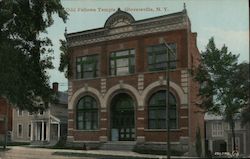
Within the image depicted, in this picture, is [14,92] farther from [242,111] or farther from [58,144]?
[242,111]

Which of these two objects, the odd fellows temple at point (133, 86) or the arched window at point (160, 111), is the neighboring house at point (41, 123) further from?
the arched window at point (160, 111)

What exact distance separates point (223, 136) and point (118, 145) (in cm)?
710

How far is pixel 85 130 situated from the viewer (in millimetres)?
19219

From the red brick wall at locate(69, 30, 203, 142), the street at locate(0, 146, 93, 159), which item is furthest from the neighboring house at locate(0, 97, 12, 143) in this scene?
the red brick wall at locate(69, 30, 203, 142)

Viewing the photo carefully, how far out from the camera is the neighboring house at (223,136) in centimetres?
1170

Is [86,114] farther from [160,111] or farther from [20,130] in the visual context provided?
[20,130]

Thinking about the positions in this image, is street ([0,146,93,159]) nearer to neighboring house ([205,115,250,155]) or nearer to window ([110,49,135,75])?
window ([110,49,135,75])

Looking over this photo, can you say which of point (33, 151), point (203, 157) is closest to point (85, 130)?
point (33, 151)

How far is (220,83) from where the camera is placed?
520 inches

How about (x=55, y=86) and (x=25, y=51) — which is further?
(x=55, y=86)

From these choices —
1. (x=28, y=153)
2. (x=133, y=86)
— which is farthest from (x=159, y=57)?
(x=28, y=153)

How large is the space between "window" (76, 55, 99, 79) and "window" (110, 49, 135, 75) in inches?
24.2

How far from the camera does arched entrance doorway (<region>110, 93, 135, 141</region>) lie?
1922 cm

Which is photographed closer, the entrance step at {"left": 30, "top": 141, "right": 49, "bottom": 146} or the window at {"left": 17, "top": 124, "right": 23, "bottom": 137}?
the window at {"left": 17, "top": 124, "right": 23, "bottom": 137}
